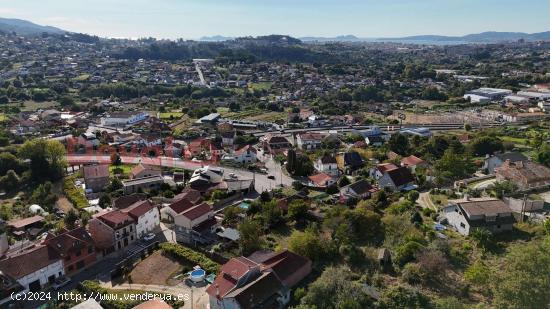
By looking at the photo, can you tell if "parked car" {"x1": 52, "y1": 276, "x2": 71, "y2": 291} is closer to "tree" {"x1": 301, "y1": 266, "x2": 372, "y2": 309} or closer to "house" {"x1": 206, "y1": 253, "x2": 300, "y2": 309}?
"house" {"x1": 206, "y1": 253, "x2": 300, "y2": 309}

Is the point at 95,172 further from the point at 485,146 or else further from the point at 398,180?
the point at 485,146

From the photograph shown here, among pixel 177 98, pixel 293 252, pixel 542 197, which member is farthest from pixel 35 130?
pixel 542 197

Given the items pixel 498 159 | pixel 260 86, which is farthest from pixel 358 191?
pixel 260 86

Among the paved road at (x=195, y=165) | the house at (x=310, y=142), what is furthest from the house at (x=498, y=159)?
the house at (x=310, y=142)

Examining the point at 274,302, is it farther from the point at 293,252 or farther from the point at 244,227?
the point at 244,227

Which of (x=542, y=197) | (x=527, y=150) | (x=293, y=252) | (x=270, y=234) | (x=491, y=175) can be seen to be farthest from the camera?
(x=527, y=150)

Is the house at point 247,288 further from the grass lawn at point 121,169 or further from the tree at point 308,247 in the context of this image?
the grass lawn at point 121,169

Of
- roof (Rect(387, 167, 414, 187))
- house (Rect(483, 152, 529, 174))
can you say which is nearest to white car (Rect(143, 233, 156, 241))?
roof (Rect(387, 167, 414, 187))
